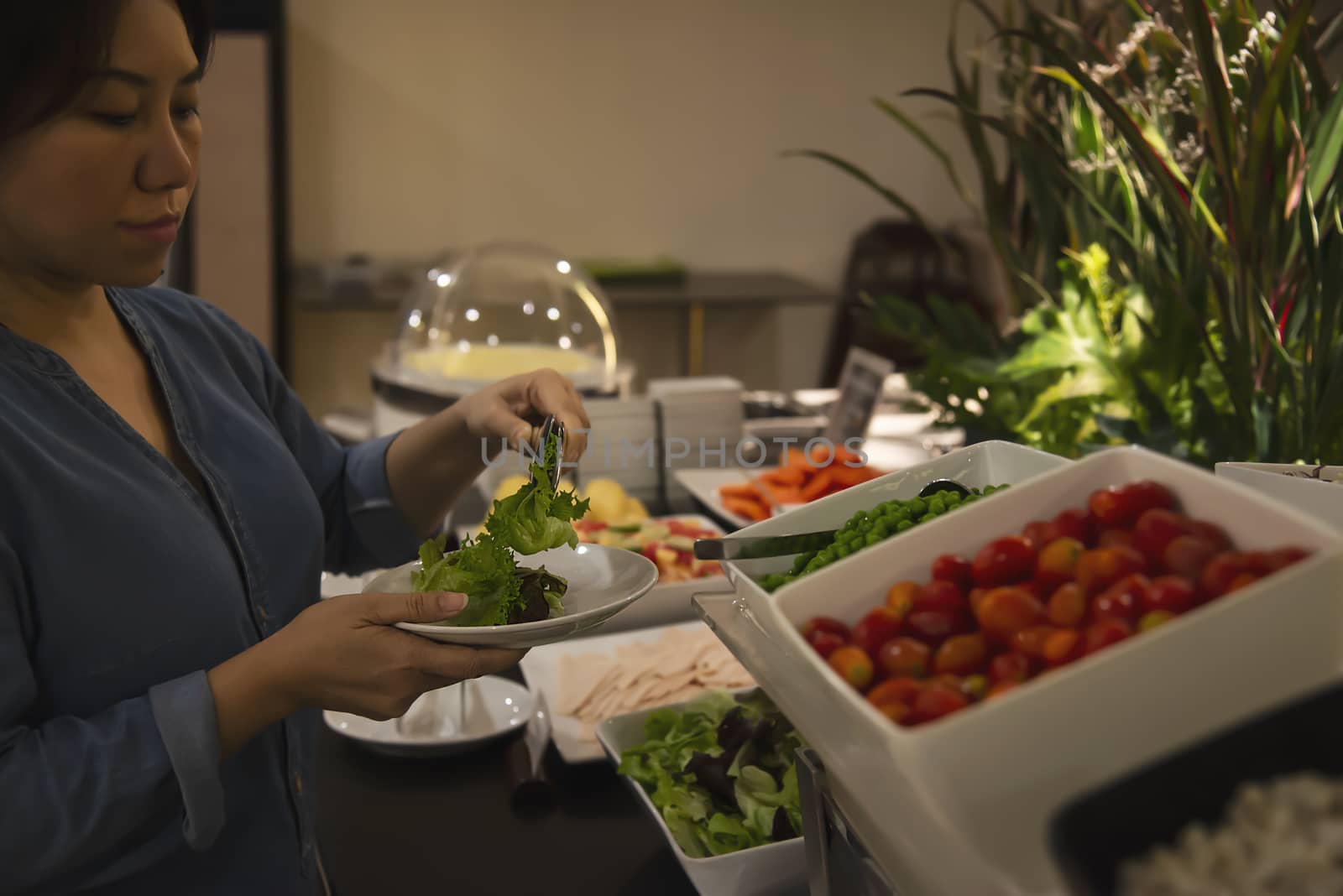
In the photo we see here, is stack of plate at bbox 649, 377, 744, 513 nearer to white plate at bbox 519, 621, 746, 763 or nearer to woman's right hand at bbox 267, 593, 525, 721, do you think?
white plate at bbox 519, 621, 746, 763

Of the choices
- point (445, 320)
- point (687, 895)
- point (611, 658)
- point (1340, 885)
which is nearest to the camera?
point (1340, 885)

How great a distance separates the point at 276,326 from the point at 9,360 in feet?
12.9

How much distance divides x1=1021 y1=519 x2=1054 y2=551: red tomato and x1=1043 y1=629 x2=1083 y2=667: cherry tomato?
4.0 inches

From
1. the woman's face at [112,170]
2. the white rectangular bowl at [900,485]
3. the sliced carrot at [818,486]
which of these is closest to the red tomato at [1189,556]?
the white rectangular bowl at [900,485]

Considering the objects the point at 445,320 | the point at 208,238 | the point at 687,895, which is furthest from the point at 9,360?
the point at 208,238

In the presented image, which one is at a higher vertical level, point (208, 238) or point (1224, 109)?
point (1224, 109)

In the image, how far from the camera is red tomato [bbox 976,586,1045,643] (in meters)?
0.65

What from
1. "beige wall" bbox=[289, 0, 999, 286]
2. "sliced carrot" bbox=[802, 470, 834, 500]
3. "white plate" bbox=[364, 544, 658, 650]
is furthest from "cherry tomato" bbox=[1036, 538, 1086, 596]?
"beige wall" bbox=[289, 0, 999, 286]

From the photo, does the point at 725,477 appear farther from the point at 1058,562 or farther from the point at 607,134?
the point at 607,134

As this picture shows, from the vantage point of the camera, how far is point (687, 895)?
117 centimetres

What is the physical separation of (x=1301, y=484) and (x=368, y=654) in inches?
29.5

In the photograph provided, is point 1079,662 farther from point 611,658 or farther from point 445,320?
point 445,320

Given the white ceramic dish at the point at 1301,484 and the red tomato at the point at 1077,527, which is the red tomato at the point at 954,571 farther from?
the white ceramic dish at the point at 1301,484

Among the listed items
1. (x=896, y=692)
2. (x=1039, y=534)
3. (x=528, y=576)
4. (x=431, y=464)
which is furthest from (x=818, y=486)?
(x=896, y=692)
